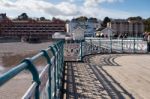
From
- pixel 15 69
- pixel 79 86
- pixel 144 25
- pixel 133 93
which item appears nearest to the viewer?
pixel 15 69

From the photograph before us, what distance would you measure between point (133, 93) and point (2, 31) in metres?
110

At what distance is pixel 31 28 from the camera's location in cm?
11812

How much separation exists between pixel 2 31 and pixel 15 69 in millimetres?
115650

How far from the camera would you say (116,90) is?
835 cm

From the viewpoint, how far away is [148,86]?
897cm

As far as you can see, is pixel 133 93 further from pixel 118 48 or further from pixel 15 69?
pixel 118 48

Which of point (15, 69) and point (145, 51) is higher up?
point (15, 69)

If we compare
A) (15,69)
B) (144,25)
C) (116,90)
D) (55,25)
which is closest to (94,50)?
(116,90)

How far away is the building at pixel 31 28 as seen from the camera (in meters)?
113

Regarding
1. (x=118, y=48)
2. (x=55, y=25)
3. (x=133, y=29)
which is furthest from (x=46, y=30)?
(x=118, y=48)

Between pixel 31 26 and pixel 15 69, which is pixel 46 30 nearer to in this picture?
pixel 31 26

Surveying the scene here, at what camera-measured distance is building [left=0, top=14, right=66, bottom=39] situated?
11325 cm

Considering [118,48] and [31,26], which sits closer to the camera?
[118,48]

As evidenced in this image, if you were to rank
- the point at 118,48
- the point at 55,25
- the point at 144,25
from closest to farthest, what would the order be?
the point at 118,48 → the point at 55,25 → the point at 144,25
